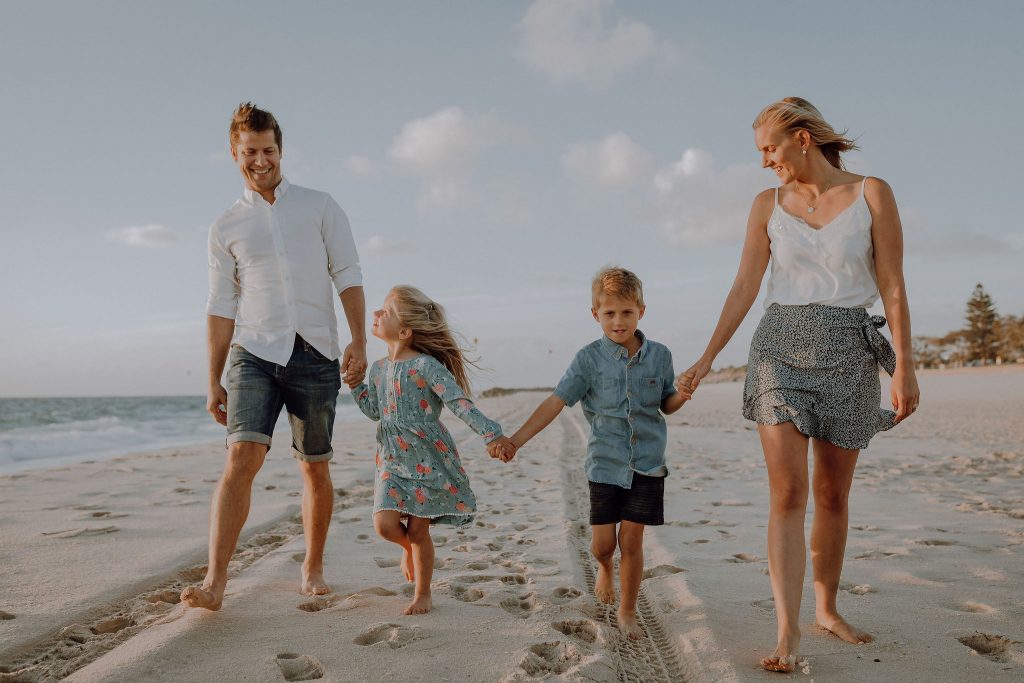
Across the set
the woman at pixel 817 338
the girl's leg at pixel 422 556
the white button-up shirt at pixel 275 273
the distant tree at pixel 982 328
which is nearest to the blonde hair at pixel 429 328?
the white button-up shirt at pixel 275 273

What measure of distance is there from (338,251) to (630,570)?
1957 mm

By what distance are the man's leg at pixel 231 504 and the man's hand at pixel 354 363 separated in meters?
0.49

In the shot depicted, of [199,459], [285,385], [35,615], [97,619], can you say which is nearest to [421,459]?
[285,385]

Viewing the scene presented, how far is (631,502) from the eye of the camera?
10.1ft

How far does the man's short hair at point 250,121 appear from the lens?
10.5ft

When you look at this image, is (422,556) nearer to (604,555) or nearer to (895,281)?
(604,555)

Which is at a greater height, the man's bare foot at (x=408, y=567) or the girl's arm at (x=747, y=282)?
the girl's arm at (x=747, y=282)

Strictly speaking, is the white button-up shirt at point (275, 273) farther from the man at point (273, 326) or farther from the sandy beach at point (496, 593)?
the sandy beach at point (496, 593)

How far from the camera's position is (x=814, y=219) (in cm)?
270

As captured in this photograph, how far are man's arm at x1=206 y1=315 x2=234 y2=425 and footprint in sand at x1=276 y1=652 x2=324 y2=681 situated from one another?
122 cm

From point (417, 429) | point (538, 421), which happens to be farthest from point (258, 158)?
point (538, 421)

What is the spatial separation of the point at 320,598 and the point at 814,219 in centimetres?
260

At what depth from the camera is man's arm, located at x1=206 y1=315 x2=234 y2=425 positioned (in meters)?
3.32

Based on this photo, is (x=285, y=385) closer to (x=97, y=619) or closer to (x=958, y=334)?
(x=97, y=619)
